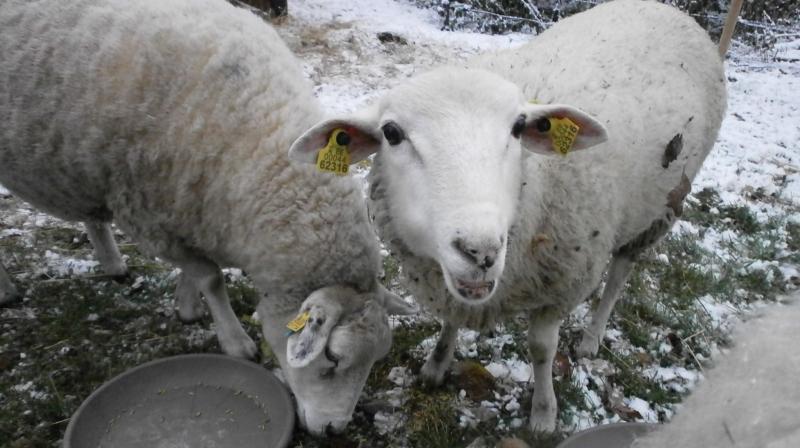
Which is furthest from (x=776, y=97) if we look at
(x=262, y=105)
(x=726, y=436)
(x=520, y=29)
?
(x=726, y=436)

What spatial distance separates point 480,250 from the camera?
140 cm

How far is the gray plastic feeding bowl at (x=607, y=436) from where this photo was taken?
2.10 meters

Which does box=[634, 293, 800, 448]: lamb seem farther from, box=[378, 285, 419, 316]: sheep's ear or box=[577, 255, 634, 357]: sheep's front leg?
box=[577, 255, 634, 357]: sheep's front leg

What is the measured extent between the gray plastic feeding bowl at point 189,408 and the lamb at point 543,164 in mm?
882

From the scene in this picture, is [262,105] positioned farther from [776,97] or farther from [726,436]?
[776,97]

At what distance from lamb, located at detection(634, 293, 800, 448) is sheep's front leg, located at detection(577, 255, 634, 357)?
204cm

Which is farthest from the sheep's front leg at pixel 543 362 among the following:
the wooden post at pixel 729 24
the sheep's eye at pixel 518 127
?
the wooden post at pixel 729 24

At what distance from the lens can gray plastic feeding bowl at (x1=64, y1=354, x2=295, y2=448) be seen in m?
2.30

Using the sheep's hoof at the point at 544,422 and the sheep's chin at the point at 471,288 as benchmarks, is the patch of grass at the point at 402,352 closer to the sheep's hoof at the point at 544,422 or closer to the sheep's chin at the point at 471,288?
the sheep's hoof at the point at 544,422

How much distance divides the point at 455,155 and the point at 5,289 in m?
3.02

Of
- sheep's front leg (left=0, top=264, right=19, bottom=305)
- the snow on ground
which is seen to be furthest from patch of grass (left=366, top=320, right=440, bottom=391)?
sheep's front leg (left=0, top=264, right=19, bottom=305)

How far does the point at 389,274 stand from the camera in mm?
3488

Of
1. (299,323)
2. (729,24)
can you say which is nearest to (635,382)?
(299,323)

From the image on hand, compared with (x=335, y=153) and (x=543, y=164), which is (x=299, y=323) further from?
(x=543, y=164)
